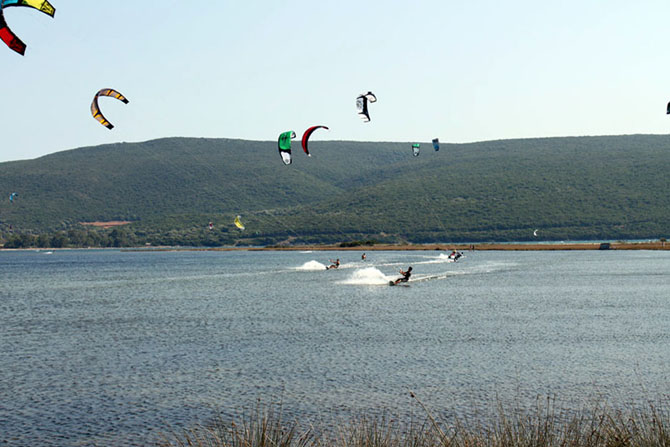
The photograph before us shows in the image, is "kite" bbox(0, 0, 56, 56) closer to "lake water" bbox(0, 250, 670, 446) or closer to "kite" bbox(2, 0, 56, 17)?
"kite" bbox(2, 0, 56, 17)

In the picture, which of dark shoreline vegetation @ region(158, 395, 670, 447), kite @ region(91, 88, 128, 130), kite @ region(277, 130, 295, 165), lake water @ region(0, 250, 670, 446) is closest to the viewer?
dark shoreline vegetation @ region(158, 395, 670, 447)

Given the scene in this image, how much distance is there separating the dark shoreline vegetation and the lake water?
105 centimetres

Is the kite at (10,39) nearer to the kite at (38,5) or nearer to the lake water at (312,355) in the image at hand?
the kite at (38,5)

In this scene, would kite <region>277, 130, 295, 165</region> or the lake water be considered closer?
the lake water

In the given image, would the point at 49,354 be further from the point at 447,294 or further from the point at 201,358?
the point at 447,294

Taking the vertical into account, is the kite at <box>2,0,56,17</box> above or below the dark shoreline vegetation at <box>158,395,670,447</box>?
above

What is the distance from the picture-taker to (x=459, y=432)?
1734cm

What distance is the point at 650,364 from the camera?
2472 centimetres

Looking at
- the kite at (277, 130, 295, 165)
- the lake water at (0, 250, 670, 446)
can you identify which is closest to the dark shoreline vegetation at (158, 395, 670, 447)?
the lake water at (0, 250, 670, 446)

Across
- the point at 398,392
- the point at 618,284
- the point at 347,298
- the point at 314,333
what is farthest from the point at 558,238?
the point at 398,392

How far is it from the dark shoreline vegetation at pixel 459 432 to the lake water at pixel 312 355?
3.46ft

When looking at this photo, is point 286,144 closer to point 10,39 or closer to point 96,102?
point 96,102

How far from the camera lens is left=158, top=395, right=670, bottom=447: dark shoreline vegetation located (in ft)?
43.4

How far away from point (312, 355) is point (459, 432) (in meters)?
11.2
